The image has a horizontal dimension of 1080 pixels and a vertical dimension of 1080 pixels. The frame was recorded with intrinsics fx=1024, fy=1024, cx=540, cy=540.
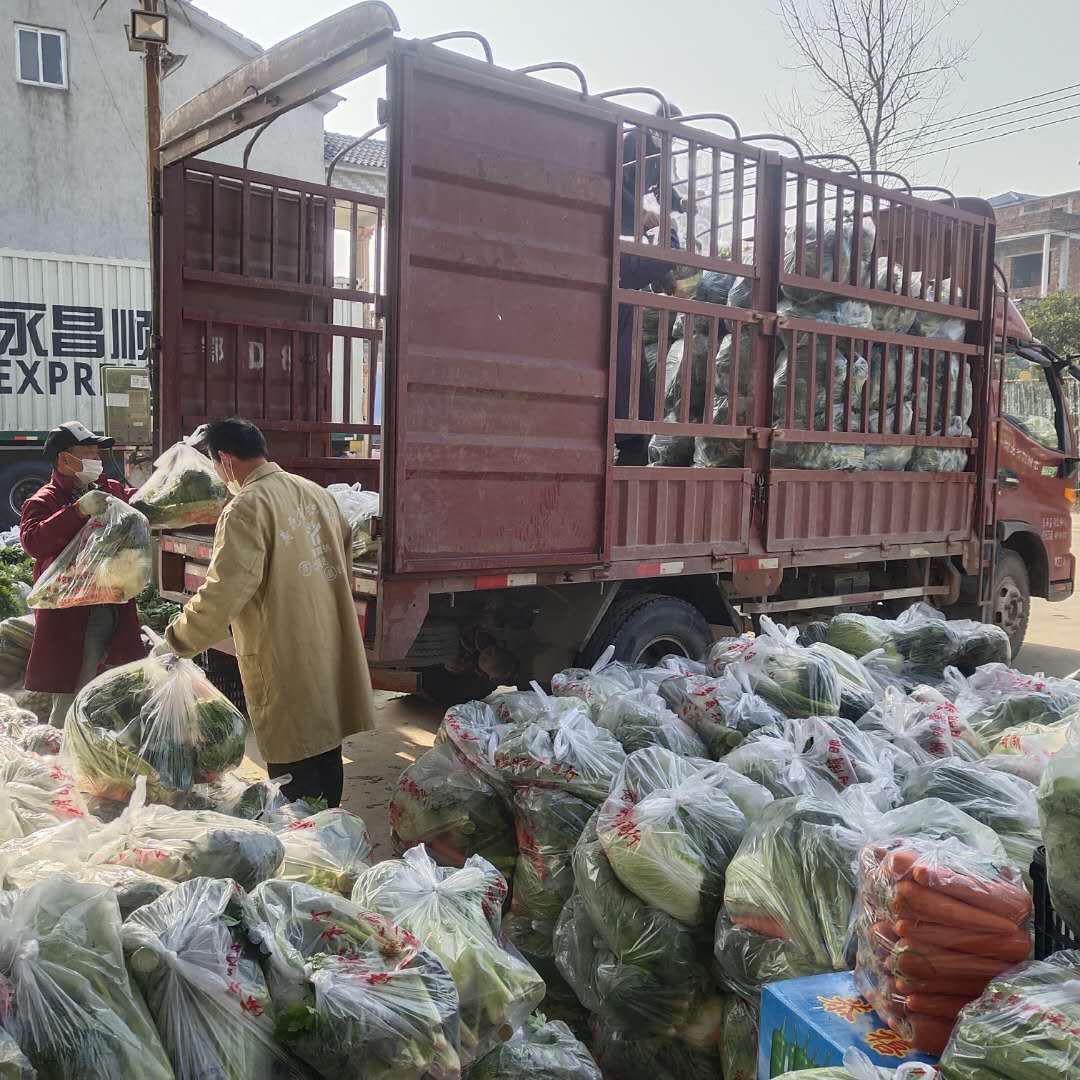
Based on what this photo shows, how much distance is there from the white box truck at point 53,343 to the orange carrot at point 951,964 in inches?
449

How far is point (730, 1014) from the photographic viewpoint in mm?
2416

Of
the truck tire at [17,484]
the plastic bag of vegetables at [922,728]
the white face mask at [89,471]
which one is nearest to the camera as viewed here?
the plastic bag of vegetables at [922,728]

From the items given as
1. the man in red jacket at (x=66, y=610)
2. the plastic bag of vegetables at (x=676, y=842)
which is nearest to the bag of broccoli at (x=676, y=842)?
the plastic bag of vegetables at (x=676, y=842)

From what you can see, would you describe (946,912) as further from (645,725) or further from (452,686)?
(452,686)

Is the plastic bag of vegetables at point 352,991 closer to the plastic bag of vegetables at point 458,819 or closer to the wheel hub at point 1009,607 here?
the plastic bag of vegetables at point 458,819

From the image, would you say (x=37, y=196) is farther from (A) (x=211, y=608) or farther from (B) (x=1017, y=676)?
(B) (x=1017, y=676)

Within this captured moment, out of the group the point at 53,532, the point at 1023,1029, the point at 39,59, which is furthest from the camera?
the point at 39,59

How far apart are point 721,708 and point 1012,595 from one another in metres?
4.78

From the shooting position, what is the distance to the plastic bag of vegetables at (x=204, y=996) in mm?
1595

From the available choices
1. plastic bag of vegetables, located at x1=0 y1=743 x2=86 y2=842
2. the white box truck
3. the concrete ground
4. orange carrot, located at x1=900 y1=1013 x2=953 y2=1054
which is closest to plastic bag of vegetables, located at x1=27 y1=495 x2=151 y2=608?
the concrete ground

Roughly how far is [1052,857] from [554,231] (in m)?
3.05

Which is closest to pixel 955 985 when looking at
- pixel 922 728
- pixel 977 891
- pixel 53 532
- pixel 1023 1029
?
pixel 977 891

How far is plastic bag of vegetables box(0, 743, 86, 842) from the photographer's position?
7.36ft

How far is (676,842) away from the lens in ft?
8.07
